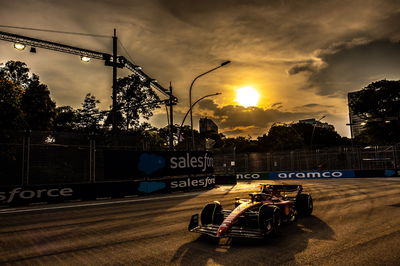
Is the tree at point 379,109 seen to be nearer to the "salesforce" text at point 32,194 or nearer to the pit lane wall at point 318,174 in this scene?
the pit lane wall at point 318,174

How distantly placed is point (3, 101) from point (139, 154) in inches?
321

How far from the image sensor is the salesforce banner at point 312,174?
109 ft

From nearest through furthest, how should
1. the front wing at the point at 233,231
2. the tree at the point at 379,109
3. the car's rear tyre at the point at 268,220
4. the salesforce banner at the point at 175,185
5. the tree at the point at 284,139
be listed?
1. the front wing at the point at 233,231
2. the car's rear tyre at the point at 268,220
3. the salesforce banner at the point at 175,185
4. the tree at the point at 379,109
5. the tree at the point at 284,139

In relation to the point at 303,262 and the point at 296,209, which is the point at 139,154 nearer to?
the point at 296,209

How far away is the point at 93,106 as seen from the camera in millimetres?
48250

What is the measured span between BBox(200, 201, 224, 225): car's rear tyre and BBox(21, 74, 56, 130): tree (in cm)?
2624

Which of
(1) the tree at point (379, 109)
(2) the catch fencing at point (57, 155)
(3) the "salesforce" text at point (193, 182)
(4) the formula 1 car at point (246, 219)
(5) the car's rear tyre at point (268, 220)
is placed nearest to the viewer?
(4) the formula 1 car at point (246, 219)

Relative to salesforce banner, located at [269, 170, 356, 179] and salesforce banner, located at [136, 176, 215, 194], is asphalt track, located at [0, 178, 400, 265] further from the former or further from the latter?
salesforce banner, located at [269, 170, 356, 179]

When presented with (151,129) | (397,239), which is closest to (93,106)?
(151,129)

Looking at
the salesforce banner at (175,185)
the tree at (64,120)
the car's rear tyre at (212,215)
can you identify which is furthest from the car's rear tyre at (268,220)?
the tree at (64,120)

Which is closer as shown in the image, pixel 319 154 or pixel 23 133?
pixel 23 133

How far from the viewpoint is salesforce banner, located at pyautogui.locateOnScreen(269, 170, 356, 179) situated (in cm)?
3332

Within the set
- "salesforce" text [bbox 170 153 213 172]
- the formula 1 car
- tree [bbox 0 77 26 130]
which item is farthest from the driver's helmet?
tree [bbox 0 77 26 130]

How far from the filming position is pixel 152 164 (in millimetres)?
18703
